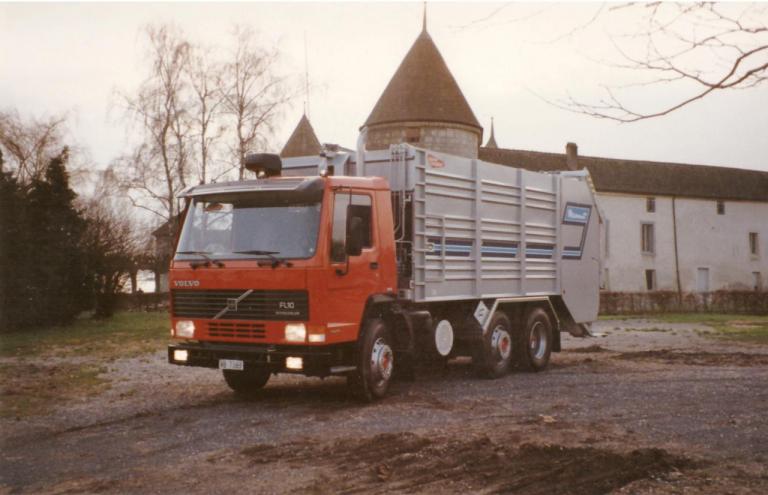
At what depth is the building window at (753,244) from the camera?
5716cm

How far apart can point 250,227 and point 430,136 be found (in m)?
28.6

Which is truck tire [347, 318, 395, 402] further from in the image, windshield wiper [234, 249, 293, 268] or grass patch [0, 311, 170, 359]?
grass patch [0, 311, 170, 359]

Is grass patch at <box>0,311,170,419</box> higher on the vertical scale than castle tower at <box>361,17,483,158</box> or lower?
lower

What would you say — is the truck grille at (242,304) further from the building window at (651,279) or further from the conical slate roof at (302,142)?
the building window at (651,279)

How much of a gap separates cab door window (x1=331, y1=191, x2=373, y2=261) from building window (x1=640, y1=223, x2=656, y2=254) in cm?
4638

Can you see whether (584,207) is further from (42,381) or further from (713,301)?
(713,301)

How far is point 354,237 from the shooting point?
9.27 m

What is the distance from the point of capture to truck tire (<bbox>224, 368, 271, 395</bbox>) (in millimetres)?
10820

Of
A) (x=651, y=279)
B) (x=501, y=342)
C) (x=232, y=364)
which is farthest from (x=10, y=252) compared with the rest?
(x=651, y=279)

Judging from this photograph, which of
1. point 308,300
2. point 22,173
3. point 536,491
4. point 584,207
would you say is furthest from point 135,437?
Answer: point 22,173

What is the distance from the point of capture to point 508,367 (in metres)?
12.7

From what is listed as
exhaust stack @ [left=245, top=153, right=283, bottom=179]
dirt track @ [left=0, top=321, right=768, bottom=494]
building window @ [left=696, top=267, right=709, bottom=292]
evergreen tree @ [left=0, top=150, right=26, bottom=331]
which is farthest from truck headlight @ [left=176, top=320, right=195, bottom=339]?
building window @ [left=696, top=267, right=709, bottom=292]

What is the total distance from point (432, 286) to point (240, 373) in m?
2.86

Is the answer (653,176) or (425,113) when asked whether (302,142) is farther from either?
(653,176)
